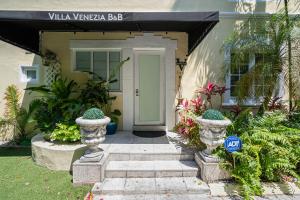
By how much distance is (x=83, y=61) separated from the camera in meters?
8.61

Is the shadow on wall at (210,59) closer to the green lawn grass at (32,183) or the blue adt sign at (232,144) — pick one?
the blue adt sign at (232,144)

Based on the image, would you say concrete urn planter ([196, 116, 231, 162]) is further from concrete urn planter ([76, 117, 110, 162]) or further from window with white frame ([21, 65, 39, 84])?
window with white frame ([21, 65, 39, 84])

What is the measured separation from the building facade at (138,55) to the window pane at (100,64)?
0.03m

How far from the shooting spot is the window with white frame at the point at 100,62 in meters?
8.55

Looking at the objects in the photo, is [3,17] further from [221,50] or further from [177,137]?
[221,50]

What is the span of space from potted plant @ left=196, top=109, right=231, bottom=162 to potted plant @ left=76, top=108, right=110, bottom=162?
87.3 inches

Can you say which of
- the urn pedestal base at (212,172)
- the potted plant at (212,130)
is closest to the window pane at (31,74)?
the potted plant at (212,130)


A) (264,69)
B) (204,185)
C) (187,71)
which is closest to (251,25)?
(264,69)

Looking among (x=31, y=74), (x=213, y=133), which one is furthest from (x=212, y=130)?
(x=31, y=74)

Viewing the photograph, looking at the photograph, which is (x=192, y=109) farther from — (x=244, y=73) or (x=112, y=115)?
(x=112, y=115)

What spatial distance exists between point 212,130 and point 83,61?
5411 millimetres

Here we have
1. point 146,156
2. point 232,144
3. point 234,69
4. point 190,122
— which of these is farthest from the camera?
point 234,69

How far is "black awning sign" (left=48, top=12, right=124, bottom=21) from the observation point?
555cm

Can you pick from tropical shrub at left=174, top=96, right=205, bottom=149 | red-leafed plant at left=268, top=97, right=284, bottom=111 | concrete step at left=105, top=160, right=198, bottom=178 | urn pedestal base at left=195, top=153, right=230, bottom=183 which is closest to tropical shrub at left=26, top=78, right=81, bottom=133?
concrete step at left=105, top=160, right=198, bottom=178
